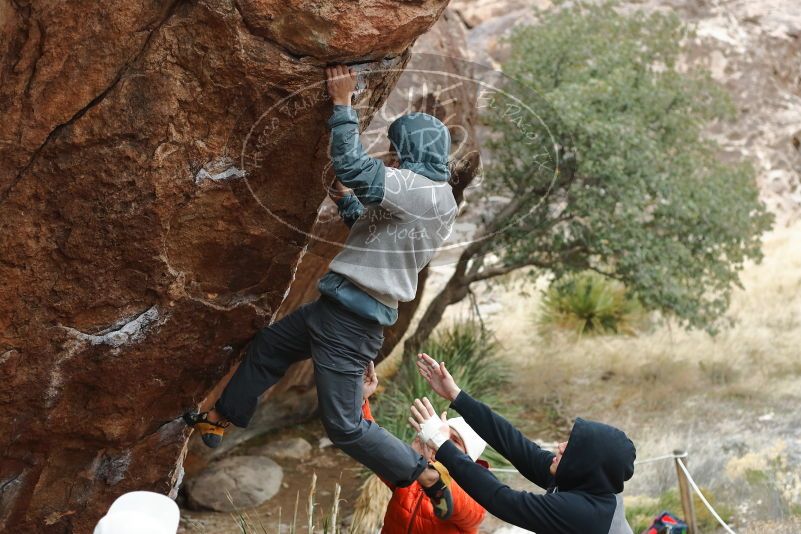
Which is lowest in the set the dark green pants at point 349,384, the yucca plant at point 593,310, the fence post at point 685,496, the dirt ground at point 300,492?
the yucca plant at point 593,310

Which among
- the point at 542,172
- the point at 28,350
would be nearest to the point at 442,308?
the point at 542,172

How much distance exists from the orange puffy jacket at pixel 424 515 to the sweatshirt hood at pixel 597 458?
616 mm

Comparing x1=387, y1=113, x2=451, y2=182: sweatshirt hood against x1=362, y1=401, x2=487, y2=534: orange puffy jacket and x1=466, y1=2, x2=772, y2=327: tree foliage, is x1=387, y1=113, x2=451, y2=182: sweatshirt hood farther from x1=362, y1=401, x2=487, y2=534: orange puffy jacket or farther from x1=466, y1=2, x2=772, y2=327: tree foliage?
x1=466, y1=2, x2=772, y2=327: tree foliage

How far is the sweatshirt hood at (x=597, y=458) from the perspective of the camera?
353 centimetres

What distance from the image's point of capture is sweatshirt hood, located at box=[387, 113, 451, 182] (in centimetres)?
426

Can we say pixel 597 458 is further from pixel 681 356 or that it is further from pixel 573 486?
pixel 681 356

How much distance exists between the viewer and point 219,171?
437 centimetres

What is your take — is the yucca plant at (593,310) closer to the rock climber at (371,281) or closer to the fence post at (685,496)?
the fence post at (685,496)

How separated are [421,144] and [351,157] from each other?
42 cm

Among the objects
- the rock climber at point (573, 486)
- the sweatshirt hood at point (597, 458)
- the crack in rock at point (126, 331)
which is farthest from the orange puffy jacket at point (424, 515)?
the crack in rock at point (126, 331)

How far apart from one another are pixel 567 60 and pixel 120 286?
20.2 ft

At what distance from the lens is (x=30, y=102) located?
4.01 metres

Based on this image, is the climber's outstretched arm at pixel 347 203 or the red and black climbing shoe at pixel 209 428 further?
the red and black climbing shoe at pixel 209 428

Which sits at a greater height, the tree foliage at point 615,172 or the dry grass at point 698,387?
the tree foliage at point 615,172
